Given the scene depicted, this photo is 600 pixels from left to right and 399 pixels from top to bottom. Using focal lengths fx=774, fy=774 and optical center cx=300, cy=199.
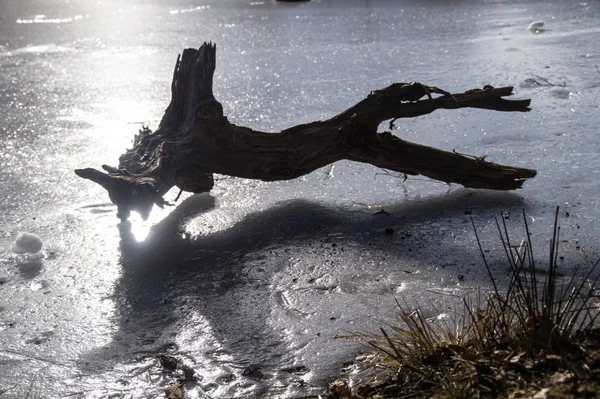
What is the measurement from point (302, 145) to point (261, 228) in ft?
2.01

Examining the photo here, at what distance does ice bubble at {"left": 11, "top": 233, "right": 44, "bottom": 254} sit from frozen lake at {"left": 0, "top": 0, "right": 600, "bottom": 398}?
0.07m

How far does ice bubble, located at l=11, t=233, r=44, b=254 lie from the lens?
4027mm

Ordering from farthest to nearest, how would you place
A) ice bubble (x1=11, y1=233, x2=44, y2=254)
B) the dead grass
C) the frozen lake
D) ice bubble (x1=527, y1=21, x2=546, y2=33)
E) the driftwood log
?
ice bubble (x1=527, y1=21, x2=546, y2=33), the driftwood log, ice bubble (x1=11, y1=233, x2=44, y2=254), the frozen lake, the dead grass

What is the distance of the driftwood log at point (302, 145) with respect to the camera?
4559mm

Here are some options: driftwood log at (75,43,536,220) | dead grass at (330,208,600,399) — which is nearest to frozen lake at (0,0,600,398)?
driftwood log at (75,43,536,220)

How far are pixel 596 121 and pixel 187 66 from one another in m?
3.03

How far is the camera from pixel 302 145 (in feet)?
15.3

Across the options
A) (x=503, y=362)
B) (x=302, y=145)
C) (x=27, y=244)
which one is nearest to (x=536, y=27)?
(x=302, y=145)

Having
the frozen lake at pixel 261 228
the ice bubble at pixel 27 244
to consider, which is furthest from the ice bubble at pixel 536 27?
the ice bubble at pixel 27 244

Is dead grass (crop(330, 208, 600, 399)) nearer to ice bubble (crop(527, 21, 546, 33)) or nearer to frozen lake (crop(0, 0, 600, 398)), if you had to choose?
frozen lake (crop(0, 0, 600, 398))

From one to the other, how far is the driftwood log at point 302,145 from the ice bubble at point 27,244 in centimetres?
69

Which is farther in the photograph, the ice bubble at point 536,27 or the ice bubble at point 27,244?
the ice bubble at point 536,27

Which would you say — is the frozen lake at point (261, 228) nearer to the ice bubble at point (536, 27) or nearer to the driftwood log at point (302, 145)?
the driftwood log at point (302, 145)

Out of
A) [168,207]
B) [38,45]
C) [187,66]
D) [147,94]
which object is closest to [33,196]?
[168,207]
